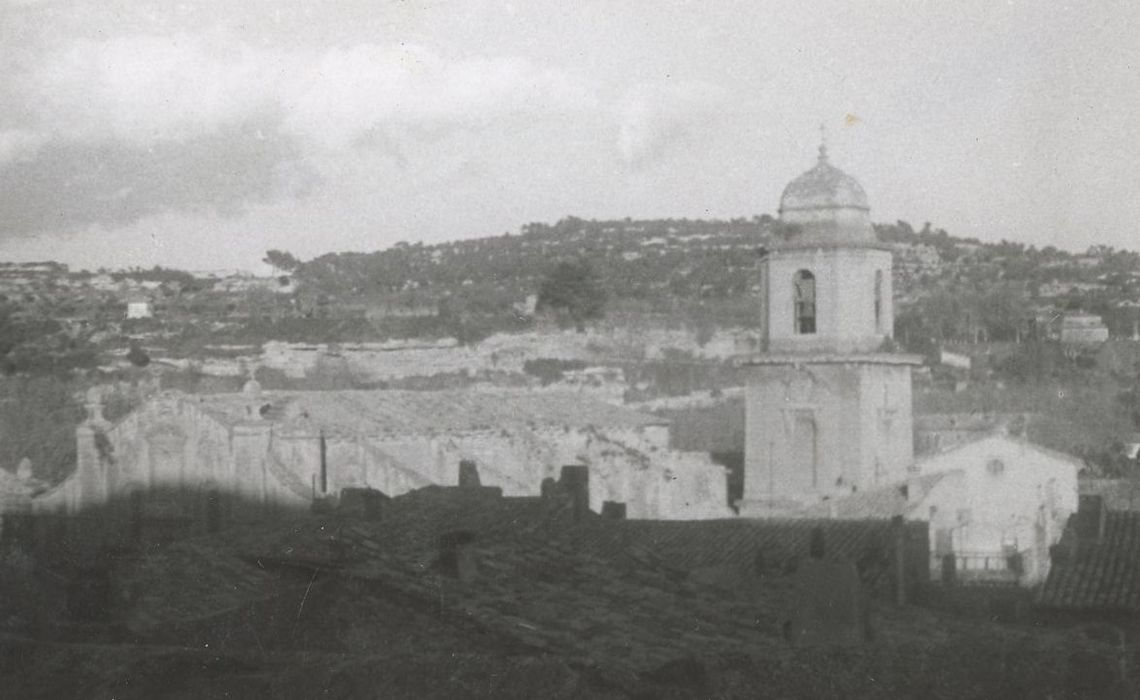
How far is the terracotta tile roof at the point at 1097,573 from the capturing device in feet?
60.2

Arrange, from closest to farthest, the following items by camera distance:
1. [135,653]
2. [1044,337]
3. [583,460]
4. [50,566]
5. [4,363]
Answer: [135,653] → [50,566] → [583,460] → [4,363] → [1044,337]

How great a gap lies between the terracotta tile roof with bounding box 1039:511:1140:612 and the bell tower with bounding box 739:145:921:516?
17.0 ft

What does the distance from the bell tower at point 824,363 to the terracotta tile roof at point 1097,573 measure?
5168 mm

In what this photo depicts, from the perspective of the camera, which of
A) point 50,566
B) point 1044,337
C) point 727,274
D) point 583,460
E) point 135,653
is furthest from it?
point 727,274

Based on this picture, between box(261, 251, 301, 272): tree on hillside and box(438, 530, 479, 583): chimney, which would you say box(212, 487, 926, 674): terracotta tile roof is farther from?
box(261, 251, 301, 272): tree on hillside

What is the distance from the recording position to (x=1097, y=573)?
64.1 feet

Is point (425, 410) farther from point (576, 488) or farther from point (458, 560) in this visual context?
point (458, 560)

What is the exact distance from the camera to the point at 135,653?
566cm

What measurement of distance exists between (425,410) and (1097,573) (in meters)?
11.3

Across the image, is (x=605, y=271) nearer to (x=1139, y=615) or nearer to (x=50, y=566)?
(x=1139, y=615)

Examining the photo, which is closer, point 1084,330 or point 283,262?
point 1084,330

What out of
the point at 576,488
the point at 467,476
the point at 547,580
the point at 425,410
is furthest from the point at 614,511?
the point at 425,410

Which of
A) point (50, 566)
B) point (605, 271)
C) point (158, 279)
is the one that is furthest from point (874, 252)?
point (605, 271)

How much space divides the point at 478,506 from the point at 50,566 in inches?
116
